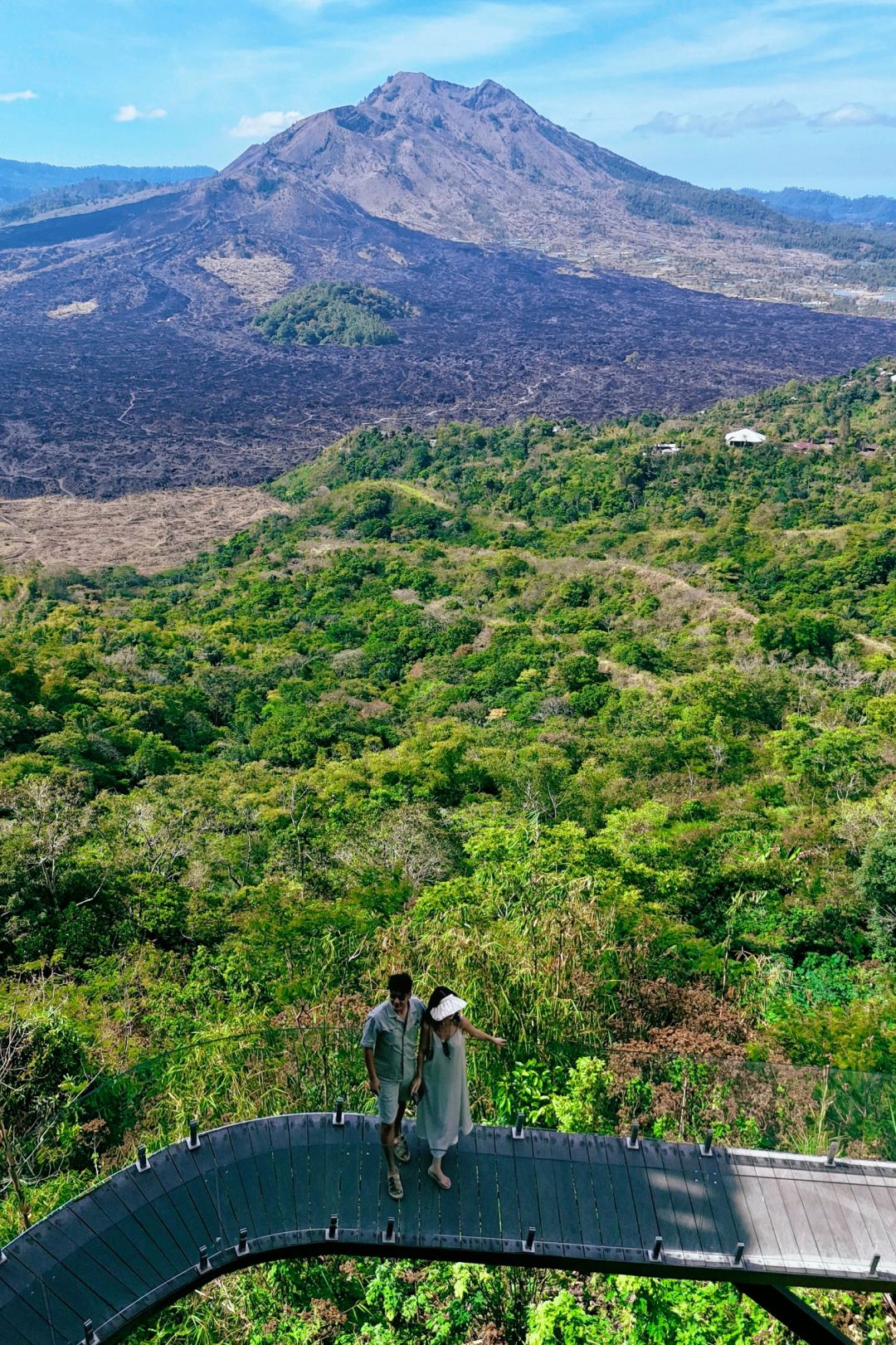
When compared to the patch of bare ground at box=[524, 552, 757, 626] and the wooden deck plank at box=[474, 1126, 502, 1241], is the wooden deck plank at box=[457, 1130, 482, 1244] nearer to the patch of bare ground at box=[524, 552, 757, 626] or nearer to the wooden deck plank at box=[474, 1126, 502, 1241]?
the wooden deck plank at box=[474, 1126, 502, 1241]

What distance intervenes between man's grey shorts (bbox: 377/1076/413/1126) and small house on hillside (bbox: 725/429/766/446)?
54.8 metres

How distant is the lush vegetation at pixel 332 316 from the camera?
115 metres

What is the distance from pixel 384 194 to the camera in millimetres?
178125

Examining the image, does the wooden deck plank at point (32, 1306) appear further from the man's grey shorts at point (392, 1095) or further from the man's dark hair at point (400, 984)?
the man's dark hair at point (400, 984)

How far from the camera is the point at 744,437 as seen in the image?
57375 millimetres

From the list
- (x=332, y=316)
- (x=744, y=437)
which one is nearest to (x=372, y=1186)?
(x=744, y=437)

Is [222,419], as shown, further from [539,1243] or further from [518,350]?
[539,1243]

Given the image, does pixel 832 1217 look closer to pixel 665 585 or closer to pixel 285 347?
pixel 665 585

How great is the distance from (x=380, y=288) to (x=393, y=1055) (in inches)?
5411

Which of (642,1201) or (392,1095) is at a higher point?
(392,1095)

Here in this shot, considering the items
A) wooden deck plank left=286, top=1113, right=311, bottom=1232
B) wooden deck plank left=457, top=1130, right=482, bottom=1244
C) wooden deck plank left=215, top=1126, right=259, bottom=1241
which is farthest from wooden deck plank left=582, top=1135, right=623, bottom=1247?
wooden deck plank left=215, top=1126, right=259, bottom=1241

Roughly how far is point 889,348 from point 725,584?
80133 millimetres

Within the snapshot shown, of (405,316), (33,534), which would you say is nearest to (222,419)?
(33,534)

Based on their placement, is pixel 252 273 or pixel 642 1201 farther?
pixel 252 273
